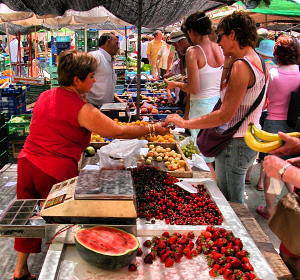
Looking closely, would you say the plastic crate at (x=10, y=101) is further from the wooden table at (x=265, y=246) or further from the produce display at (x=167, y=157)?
the wooden table at (x=265, y=246)

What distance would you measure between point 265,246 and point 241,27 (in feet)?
5.50

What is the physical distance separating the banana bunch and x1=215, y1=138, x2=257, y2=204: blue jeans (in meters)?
0.24

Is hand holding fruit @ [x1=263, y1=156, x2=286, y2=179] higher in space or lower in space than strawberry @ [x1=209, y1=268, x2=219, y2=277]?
higher

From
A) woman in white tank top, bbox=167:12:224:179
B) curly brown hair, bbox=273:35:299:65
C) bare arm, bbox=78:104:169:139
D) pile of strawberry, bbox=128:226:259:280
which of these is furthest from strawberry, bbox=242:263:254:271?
curly brown hair, bbox=273:35:299:65

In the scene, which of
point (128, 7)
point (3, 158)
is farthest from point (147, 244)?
point (3, 158)

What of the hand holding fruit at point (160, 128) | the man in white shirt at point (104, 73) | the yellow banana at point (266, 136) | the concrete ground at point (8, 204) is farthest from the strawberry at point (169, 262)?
the man in white shirt at point (104, 73)

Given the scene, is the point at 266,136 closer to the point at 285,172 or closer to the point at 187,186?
the point at 285,172

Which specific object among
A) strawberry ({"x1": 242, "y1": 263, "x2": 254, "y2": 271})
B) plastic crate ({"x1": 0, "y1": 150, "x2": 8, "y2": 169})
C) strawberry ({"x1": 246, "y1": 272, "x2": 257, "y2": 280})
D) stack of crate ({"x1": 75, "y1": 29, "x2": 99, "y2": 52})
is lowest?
plastic crate ({"x1": 0, "y1": 150, "x2": 8, "y2": 169})

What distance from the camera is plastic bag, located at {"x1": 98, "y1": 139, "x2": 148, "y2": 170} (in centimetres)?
283

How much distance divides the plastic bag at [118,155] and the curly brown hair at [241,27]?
52.5 inches

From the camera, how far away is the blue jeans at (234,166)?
8.68ft

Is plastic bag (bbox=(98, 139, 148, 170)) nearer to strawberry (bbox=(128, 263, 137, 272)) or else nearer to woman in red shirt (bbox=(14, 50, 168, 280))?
woman in red shirt (bbox=(14, 50, 168, 280))

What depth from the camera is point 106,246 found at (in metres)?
1.78

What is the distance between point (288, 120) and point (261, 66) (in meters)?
1.92
